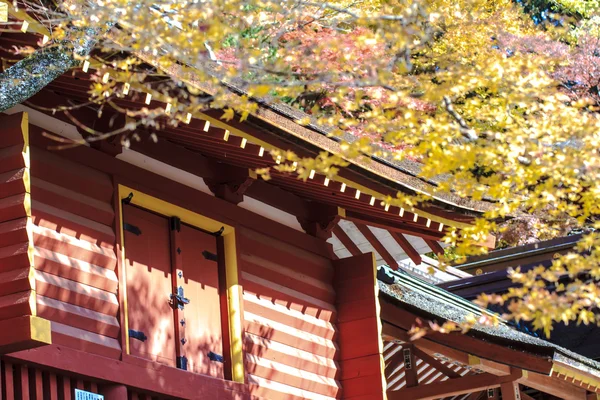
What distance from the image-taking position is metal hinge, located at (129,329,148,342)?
7785mm

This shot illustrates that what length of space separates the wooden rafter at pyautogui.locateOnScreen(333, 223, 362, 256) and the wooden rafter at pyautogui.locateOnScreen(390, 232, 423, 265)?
1.45ft

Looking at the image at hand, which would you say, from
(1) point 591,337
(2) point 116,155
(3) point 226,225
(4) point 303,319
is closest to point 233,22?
(2) point 116,155

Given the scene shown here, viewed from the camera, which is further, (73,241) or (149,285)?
(149,285)

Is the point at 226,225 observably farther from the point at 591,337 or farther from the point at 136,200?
the point at 591,337

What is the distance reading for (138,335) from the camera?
7859mm

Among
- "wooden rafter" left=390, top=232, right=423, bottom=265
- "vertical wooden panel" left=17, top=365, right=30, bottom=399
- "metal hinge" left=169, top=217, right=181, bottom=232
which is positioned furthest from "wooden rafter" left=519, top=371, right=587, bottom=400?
"vertical wooden panel" left=17, top=365, right=30, bottom=399

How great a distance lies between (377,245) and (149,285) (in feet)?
12.3

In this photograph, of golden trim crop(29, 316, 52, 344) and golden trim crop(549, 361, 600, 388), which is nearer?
golden trim crop(29, 316, 52, 344)

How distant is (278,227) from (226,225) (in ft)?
2.70

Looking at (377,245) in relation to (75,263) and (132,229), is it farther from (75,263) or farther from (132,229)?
(75,263)

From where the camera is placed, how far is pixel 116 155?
8.10m

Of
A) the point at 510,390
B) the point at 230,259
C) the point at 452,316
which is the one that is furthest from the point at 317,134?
the point at 510,390

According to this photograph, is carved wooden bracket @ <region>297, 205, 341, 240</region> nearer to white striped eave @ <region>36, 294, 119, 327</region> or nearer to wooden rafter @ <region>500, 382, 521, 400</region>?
wooden rafter @ <region>500, 382, 521, 400</region>

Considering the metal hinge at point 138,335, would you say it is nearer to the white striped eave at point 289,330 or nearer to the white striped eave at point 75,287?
the white striped eave at point 75,287
